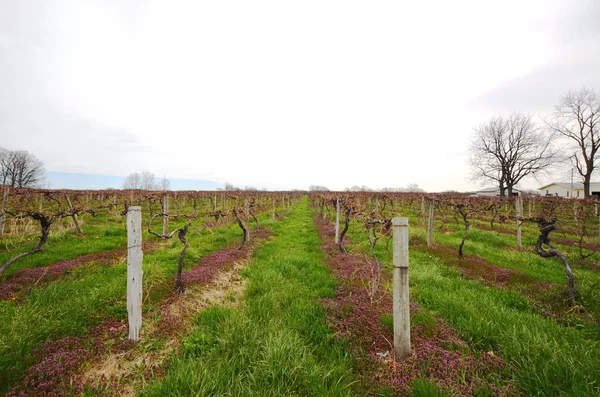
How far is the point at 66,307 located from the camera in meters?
4.34

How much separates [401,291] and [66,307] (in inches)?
239

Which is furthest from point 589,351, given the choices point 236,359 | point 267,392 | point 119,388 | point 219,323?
point 119,388

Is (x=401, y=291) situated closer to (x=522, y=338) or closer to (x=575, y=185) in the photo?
(x=522, y=338)

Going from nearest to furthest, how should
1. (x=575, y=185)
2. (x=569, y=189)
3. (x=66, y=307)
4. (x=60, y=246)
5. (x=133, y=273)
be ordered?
(x=133, y=273), (x=66, y=307), (x=60, y=246), (x=569, y=189), (x=575, y=185)

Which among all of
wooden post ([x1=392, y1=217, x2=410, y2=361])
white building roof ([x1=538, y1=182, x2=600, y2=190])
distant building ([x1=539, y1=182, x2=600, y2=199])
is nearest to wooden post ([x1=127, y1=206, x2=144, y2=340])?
wooden post ([x1=392, y1=217, x2=410, y2=361])

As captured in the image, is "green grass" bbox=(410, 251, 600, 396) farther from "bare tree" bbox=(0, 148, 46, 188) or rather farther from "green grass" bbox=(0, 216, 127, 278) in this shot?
"bare tree" bbox=(0, 148, 46, 188)

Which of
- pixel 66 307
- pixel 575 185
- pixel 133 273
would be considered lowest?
pixel 66 307

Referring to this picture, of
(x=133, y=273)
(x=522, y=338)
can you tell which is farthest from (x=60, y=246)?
(x=522, y=338)

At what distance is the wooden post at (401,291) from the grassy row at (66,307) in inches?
163

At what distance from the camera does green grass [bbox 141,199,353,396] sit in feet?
8.97

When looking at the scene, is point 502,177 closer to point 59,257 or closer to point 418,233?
point 418,233

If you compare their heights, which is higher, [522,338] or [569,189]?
[569,189]

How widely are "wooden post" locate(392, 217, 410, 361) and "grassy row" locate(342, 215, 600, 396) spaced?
1296mm

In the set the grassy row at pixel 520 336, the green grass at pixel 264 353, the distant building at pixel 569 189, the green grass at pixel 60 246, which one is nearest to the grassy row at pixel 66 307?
the green grass at pixel 264 353
